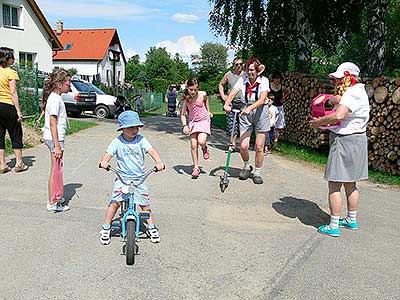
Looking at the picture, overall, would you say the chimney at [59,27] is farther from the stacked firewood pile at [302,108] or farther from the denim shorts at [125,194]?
the denim shorts at [125,194]

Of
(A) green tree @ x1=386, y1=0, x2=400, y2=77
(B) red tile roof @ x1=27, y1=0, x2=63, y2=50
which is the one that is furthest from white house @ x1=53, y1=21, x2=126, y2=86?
(A) green tree @ x1=386, y1=0, x2=400, y2=77

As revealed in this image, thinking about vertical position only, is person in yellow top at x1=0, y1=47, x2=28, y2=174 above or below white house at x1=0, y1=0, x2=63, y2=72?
below

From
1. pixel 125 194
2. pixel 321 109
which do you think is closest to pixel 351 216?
pixel 321 109

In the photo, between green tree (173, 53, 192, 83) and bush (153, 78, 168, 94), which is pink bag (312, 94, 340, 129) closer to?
bush (153, 78, 168, 94)

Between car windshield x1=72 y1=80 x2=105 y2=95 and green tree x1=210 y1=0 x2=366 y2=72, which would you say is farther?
car windshield x1=72 y1=80 x2=105 y2=95

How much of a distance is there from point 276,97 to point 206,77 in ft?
220

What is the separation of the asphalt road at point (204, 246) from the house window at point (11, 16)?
2578cm

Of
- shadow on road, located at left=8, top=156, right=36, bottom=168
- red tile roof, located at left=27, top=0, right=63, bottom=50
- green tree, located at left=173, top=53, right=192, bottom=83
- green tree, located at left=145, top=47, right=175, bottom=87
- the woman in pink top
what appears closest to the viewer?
the woman in pink top

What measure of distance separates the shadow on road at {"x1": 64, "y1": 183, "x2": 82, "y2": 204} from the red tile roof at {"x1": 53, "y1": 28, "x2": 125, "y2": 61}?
4904 centimetres

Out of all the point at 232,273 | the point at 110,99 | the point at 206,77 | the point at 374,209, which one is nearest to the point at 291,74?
the point at 374,209

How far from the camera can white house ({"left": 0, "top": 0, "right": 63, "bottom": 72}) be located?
101ft

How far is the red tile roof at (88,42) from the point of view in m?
55.4

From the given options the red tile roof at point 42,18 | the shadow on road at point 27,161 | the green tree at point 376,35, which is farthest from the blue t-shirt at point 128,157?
the red tile roof at point 42,18

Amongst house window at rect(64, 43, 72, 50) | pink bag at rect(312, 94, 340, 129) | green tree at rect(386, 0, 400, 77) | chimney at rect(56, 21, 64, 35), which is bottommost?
pink bag at rect(312, 94, 340, 129)
